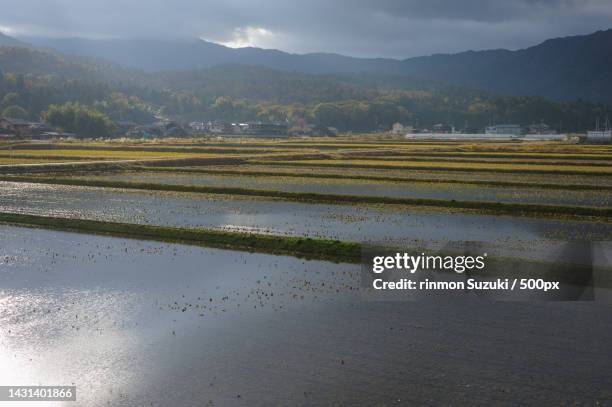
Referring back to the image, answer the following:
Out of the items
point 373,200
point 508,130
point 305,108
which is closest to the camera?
point 373,200

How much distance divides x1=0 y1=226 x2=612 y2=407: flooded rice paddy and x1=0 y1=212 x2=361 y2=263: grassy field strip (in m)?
1.60

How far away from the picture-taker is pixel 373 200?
24062 mm

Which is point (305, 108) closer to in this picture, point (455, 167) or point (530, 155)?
point (530, 155)

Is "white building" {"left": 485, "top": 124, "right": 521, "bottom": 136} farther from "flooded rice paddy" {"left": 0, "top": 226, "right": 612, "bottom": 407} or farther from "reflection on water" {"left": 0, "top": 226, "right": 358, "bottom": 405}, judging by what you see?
"flooded rice paddy" {"left": 0, "top": 226, "right": 612, "bottom": 407}

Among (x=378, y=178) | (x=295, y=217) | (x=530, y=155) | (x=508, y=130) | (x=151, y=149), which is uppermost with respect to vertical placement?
(x=508, y=130)

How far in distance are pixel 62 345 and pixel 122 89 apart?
6380 inches

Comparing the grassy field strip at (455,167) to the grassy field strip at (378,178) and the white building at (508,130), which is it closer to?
the grassy field strip at (378,178)

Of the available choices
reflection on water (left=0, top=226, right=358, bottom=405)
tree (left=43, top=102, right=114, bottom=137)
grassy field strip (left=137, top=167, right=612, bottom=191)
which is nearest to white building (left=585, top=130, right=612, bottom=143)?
grassy field strip (left=137, top=167, right=612, bottom=191)

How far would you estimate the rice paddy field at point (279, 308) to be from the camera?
8562mm

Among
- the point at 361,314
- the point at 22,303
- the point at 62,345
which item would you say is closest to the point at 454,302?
the point at 361,314

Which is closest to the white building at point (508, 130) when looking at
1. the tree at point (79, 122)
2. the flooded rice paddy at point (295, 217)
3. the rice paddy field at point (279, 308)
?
the tree at point (79, 122)

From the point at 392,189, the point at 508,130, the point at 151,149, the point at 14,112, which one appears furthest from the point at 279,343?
the point at 508,130

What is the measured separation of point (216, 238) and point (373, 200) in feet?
26.8

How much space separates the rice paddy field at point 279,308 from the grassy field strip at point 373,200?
0.08 metres
